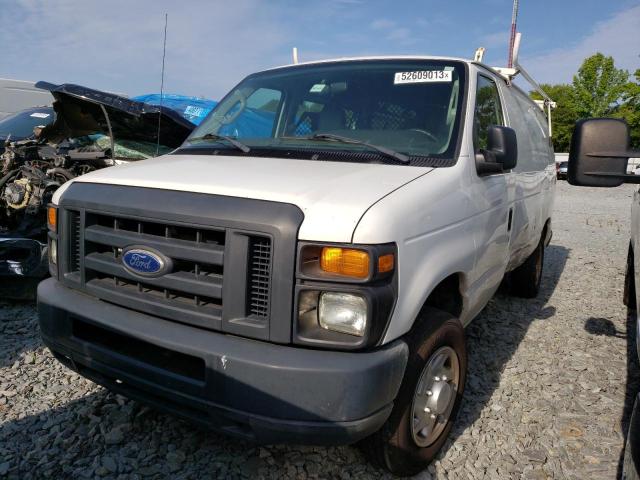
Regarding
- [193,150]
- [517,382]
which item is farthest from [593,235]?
[193,150]

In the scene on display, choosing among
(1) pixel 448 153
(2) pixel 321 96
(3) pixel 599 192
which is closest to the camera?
(1) pixel 448 153

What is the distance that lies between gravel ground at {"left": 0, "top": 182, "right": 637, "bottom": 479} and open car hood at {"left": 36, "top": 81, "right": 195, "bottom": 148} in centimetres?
211

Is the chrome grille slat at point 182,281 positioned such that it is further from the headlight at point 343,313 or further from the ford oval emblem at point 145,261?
the headlight at point 343,313

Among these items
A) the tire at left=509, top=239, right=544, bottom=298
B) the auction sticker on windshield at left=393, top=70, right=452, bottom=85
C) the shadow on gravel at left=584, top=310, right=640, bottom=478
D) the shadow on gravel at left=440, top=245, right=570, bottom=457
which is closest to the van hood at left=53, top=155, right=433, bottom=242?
the auction sticker on windshield at left=393, top=70, right=452, bottom=85

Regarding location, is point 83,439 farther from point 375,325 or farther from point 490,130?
point 490,130

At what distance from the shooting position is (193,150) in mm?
3111

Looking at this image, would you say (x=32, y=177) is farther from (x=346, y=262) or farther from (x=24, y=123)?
(x=346, y=262)

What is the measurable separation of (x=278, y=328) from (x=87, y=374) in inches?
47.8

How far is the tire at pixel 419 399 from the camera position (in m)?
2.26

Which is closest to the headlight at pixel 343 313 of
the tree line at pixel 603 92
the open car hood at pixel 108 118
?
the open car hood at pixel 108 118

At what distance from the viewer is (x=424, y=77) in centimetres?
301

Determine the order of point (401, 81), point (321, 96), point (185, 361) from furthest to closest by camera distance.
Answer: point (321, 96) → point (401, 81) → point (185, 361)

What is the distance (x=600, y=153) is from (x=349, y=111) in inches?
56.7

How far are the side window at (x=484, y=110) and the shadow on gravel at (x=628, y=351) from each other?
6.42ft
